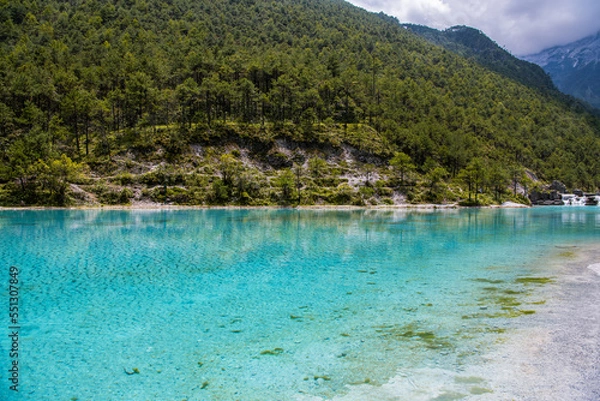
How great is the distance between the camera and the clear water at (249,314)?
12.5 meters

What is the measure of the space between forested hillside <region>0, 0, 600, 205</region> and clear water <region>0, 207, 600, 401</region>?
6280cm

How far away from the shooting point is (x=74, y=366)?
1318 centimetres

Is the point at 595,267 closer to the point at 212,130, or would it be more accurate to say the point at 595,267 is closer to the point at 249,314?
the point at 249,314

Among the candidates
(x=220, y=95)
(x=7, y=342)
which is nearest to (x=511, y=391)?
(x=7, y=342)

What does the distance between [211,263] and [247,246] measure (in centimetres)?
876

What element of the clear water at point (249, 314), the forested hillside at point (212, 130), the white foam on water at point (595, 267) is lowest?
the clear water at point (249, 314)

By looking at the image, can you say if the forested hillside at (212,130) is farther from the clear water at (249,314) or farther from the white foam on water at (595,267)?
the white foam on water at (595,267)

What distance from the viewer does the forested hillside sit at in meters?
99.3

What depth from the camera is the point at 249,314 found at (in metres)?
18.8

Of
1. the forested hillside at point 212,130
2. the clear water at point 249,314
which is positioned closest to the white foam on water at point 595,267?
the clear water at point 249,314

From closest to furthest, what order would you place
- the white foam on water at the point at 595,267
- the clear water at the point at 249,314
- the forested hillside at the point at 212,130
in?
the clear water at the point at 249,314 → the white foam on water at the point at 595,267 → the forested hillside at the point at 212,130

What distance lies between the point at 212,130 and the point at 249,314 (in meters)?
103

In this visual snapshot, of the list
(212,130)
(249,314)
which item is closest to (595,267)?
(249,314)

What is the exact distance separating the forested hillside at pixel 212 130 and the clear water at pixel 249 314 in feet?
206
